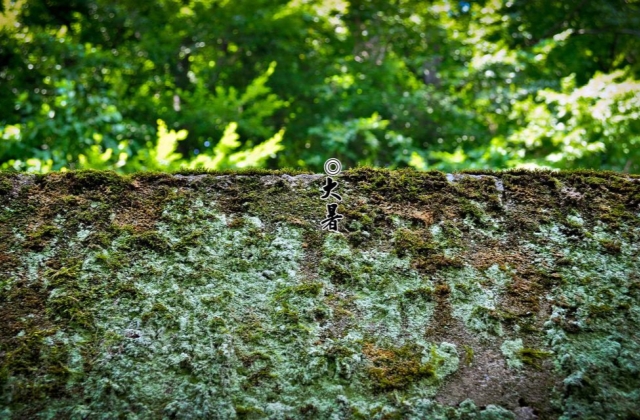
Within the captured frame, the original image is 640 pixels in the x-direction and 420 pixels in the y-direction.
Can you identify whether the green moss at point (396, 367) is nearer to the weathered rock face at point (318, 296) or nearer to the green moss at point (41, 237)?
the weathered rock face at point (318, 296)

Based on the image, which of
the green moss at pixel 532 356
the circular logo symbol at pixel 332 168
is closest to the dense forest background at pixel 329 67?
the circular logo symbol at pixel 332 168

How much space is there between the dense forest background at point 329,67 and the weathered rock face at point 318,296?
5.14m

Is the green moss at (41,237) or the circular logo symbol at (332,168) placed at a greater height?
the circular logo symbol at (332,168)

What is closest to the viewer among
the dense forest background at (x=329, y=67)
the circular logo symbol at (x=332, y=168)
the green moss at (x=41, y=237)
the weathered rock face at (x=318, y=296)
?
the weathered rock face at (x=318, y=296)

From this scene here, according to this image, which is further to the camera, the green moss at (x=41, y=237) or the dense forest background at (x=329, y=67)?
the dense forest background at (x=329, y=67)

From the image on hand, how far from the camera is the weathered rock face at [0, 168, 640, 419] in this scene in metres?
1.29

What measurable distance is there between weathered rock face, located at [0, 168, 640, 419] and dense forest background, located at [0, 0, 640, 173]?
202 inches

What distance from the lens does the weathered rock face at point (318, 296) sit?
Result: 4.24ft

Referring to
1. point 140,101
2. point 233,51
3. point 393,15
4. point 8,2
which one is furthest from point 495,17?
point 8,2

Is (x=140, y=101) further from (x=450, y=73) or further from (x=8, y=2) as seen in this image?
(x=450, y=73)

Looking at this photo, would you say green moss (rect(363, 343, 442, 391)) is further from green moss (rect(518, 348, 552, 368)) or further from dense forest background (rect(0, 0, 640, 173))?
dense forest background (rect(0, 0, 640, 173))

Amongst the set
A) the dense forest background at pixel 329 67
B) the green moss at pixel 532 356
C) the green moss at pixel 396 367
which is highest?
the dense forest background at pixel 329 67

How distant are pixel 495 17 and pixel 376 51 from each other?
2.15 meters

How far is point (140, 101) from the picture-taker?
7.96 meters
